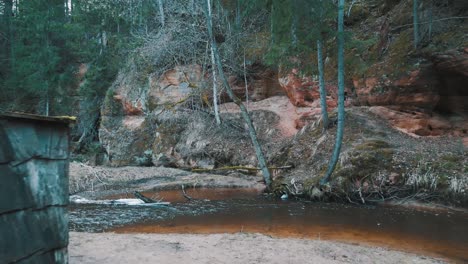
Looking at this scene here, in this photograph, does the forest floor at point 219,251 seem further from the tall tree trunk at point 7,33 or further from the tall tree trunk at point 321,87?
the tall tree trunk at point 7,33

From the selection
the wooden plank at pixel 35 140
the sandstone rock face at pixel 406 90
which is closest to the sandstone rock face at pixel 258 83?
the sandstone rock face at pixel 406 90

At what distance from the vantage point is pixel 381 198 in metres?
10.8

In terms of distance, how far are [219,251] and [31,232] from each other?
3064 millimetres

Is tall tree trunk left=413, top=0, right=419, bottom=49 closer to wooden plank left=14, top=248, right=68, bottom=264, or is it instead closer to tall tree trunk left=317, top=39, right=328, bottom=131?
tall tree trunk left=317, top=39, right=328, bottom=131

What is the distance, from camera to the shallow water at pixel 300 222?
7.46 metres

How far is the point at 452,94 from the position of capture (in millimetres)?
12875

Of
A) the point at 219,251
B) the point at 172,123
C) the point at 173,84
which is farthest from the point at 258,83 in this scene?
the point at 219,251

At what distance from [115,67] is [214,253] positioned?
21239mm

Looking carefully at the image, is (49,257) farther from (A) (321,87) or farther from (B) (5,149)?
(A) (321,87)

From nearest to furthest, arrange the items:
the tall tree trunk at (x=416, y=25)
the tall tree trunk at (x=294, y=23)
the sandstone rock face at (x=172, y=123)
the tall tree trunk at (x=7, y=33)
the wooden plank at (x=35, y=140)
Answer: the wooden plank at (x=35, y=140) → the tall tree trunk at (x=294, y=23) → the tall tree trunk at (x=416, y=25) → the sandstone rock face at (x=172, y=123) → the tall tree trunk at (x=7, y=33)

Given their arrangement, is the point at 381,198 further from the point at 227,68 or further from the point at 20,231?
the point at 227,68

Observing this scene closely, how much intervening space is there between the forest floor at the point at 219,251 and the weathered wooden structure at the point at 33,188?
1556 mm

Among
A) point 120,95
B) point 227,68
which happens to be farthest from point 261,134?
point 120,95

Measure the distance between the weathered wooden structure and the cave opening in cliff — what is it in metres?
12.5
